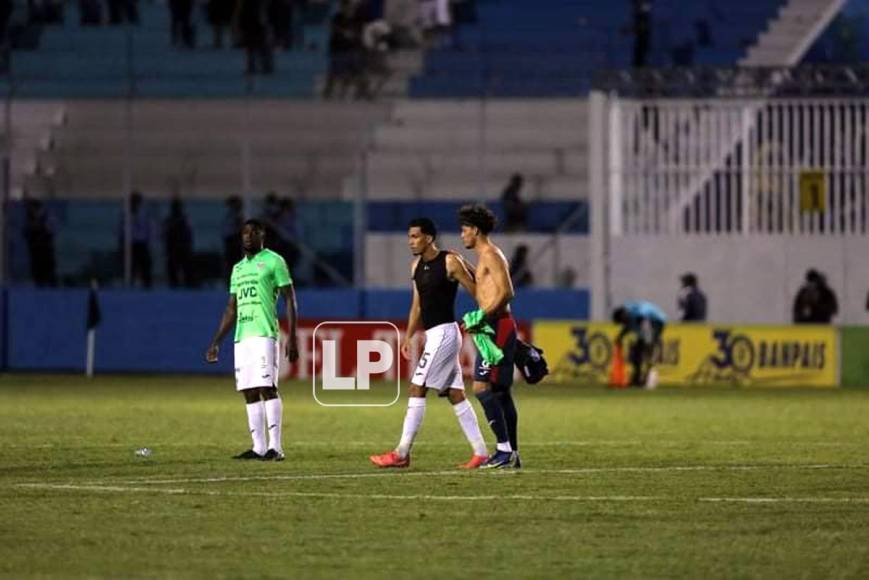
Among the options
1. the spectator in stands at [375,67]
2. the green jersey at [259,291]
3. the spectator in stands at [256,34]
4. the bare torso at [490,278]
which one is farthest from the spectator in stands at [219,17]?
the bare torso at [490,278]

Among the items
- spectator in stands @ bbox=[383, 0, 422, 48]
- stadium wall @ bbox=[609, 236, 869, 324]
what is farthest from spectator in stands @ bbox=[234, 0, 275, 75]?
stadium wall @ bbox=[609, 236, 869, 324]

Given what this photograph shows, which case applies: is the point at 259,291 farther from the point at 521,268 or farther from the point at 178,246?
the point at 178,246

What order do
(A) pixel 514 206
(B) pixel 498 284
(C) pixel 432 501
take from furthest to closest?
(A) pixel 514 206, (B) pixel 498 284, (C) pixel 432 501

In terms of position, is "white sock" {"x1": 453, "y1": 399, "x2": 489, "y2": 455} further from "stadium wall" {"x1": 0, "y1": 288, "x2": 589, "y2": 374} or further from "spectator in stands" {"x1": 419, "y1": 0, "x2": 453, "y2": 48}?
"spectator in stands" {"x1": 419, "y1": 0, "x2": 453, "y2": 48}

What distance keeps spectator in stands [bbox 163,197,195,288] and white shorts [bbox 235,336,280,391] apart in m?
22.4

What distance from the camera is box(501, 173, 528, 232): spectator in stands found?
41.9 meters

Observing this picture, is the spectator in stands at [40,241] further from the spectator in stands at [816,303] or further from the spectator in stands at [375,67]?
the spectator in stands at [816,303]

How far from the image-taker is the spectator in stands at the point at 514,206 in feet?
138

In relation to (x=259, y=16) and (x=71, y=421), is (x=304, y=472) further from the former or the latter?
(x=259, y=16)

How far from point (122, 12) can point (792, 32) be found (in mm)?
13771

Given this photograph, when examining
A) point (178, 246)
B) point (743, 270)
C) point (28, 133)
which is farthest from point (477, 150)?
point (28, 133)

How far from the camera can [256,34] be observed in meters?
45.4

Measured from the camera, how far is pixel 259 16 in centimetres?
4578

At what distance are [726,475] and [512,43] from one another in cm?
2856
